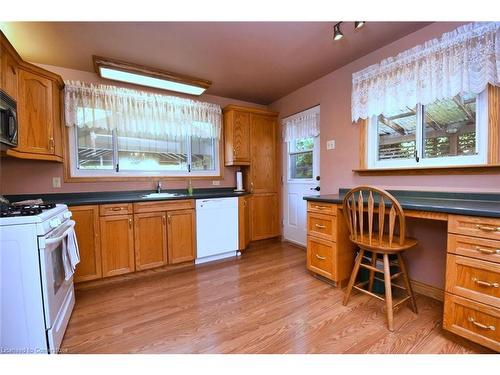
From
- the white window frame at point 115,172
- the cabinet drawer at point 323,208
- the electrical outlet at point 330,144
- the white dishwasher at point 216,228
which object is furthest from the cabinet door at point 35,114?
the electrical outlet at point 330,144

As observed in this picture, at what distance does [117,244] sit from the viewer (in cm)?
233

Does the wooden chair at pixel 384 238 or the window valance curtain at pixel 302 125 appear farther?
the window valance curtain at pixel 302 125

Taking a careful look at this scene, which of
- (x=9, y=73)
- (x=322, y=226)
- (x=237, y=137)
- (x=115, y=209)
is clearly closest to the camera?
(x=9, y=73)

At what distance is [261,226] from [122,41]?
9.33ft

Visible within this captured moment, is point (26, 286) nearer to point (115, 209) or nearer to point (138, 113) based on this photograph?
point (115, 209)

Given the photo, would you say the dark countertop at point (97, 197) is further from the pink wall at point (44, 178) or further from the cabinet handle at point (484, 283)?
the cabinet handle at point (484, 283)

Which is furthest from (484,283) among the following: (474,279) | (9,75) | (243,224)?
(9,75)

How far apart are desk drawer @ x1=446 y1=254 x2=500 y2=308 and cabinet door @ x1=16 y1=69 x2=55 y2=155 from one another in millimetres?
3404

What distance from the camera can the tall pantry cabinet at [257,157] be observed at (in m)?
3.41

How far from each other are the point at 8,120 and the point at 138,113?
1322 millimetres

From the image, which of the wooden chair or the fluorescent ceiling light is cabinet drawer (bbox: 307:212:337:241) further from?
the fluorescent ceiling light

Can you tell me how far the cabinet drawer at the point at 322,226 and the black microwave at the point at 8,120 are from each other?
2.60 metres
